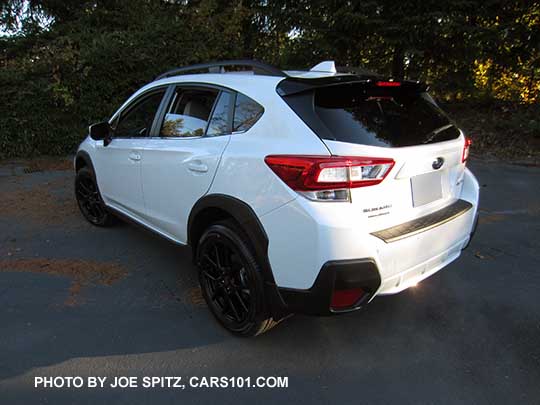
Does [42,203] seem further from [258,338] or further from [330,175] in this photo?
[330,175]

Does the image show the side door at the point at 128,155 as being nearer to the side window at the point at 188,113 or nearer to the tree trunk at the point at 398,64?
the side window at the point at 188,113

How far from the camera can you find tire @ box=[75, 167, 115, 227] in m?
4.61

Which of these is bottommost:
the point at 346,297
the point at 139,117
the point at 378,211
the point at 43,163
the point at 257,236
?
the point at 43,163

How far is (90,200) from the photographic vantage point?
15.7 feet

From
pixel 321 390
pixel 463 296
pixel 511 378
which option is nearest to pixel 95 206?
pixel 321 390

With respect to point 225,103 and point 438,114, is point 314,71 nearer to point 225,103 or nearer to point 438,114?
point 225,103

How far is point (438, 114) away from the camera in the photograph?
2.90m

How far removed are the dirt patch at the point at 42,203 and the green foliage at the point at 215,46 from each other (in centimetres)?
225

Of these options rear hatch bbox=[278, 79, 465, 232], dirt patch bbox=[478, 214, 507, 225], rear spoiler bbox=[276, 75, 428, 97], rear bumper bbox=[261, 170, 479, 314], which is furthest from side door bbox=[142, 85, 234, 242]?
dirt patch bbox=[478, 214, 507, 225]

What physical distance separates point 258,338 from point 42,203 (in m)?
4.43

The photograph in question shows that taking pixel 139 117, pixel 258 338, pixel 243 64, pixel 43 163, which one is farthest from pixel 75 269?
pixel 43 163

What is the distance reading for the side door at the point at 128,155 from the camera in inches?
140

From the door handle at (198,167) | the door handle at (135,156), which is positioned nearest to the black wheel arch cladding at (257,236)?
the door handle at (198,167)

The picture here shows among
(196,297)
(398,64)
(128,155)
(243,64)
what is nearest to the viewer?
(243,64)
